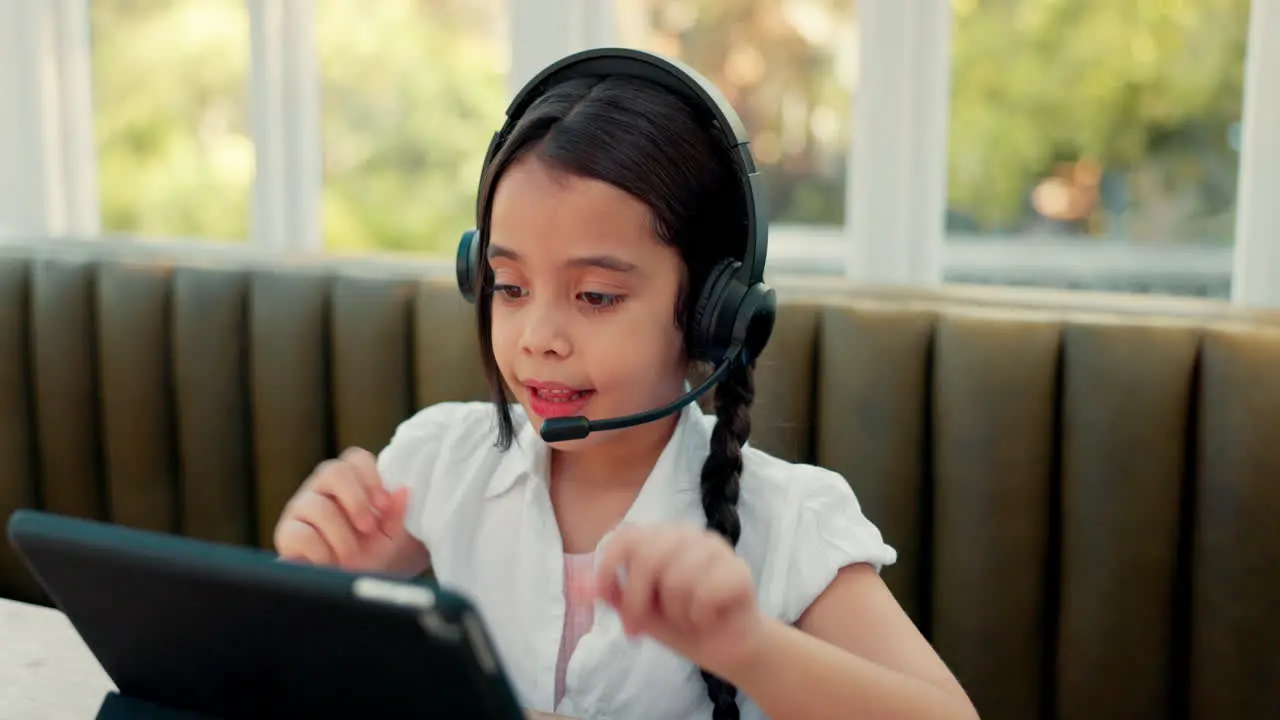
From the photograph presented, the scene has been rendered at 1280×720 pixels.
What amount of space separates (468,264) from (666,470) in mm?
237

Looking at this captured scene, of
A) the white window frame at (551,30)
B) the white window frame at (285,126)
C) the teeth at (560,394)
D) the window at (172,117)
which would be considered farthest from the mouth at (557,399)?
the window at (172,117)

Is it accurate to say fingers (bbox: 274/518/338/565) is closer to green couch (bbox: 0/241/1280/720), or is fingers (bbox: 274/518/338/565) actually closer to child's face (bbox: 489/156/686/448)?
child's face (bbox: 489/156/686/448)

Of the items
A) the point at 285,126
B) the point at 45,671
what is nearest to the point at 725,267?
the point at 45,671

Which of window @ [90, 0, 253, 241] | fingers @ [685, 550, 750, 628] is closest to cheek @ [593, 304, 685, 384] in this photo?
fingers @ [685, 550, 750, 628]

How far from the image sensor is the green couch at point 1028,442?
1.26 m

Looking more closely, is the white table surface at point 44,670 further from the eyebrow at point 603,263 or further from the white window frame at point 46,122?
the white window frame at point 46,122

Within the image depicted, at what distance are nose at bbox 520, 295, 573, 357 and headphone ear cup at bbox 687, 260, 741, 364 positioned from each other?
0.34 ft

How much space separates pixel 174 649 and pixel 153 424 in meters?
1.34

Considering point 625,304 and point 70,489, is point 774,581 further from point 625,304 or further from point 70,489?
point 70,489

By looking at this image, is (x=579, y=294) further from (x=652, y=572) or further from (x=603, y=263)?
(x=652, y=572)

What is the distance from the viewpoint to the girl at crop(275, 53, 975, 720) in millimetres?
892

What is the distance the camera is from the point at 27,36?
2385 mm

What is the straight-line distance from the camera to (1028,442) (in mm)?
1335

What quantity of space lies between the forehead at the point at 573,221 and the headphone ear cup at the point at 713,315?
47mm
